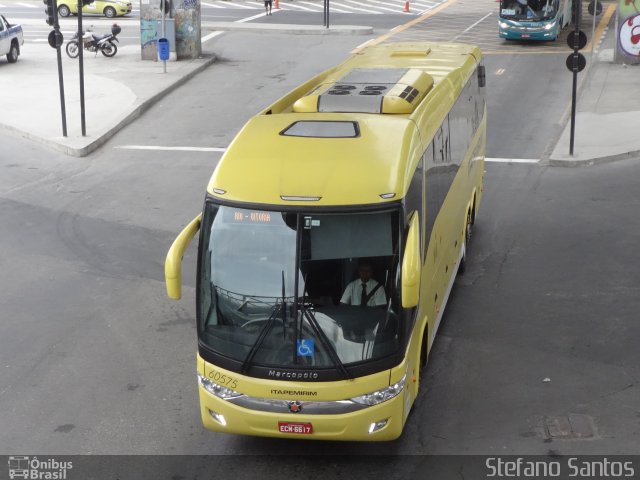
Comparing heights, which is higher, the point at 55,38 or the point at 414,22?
the point at 55,38

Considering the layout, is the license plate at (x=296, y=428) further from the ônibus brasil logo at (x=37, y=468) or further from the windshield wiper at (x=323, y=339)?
the ônibus brasil logo at (x=37, y=468)

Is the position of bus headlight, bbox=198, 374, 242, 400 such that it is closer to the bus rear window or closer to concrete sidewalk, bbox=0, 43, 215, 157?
the bus rear window

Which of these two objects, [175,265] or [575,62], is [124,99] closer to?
[575,62]

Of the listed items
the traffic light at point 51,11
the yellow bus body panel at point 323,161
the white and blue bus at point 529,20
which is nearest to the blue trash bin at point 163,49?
the traffic light at point 51,11

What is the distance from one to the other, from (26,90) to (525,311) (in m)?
20.8

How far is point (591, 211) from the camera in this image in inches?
716

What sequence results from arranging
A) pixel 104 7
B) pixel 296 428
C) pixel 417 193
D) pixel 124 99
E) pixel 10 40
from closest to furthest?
pixel 296 428
pixel 417 193
pixel 124 99
pixel 10 40
pixel 104 7

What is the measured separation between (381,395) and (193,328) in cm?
459

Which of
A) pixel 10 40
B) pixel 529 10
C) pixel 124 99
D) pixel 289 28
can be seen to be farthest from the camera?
pixel 289 28

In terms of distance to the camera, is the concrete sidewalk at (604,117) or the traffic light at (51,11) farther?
the traffic light at (51,11)

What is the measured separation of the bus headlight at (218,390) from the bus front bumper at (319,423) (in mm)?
48

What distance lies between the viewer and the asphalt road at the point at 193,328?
407 inches

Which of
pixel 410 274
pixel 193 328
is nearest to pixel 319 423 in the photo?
pixel 410 274

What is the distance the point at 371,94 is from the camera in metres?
11.7
